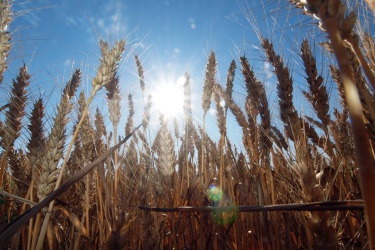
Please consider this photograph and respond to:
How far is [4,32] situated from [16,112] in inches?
39.3

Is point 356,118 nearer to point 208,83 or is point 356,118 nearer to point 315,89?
point 315,89

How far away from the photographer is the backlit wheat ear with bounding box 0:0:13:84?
4.88 ft

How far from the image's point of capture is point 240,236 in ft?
6.17

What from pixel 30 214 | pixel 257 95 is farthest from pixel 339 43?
pixel 257 95

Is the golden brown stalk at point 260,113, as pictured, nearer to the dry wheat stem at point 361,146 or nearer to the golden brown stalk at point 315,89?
the golden brown stalk at point 315,89

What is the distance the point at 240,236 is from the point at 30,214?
153cm

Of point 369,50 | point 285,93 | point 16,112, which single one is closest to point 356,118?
A: point 369,50

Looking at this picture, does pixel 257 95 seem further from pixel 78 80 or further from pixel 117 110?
pixel 78 80

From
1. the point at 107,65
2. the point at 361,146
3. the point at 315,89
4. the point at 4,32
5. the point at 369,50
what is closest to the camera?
the point at 361,146

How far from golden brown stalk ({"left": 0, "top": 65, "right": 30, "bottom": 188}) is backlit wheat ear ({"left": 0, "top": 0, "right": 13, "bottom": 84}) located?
0.37 meters

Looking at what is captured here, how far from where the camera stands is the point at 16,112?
2.37 meters

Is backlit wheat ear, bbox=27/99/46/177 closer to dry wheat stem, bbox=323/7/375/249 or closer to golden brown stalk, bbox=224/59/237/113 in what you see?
golden brown stalk, bbox=224/59/237/113

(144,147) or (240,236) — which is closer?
(240,236)

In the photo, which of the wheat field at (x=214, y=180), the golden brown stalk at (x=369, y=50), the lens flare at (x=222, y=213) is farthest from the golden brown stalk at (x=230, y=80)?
the golden brown stalk at (x=369, y=50)
